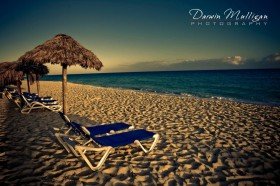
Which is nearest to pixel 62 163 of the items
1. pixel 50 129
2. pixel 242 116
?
pixel 50 129

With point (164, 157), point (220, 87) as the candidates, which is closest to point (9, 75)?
point (164, 157)

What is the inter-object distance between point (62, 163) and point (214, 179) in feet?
9.36

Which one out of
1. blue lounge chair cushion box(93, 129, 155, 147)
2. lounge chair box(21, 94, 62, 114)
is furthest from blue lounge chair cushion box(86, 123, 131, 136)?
lounge chair box(21, 94, 62, 114)

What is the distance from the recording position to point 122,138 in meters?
4.03

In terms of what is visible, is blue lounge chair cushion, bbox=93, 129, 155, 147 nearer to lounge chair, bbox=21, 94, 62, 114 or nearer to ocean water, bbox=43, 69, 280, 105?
lounge chair, bbox=21, 94, 62, 114

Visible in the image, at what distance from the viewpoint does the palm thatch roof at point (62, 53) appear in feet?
19.4

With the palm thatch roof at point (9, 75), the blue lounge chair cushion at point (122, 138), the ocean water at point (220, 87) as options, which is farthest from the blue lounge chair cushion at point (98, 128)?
the ocean water at point (220, 87)

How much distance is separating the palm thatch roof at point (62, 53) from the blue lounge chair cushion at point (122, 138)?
2.99 meters

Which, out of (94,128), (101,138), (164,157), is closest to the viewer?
(101,138)

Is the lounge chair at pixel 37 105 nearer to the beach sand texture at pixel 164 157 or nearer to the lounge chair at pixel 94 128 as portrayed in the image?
the beach sand texture at pixel 164 157

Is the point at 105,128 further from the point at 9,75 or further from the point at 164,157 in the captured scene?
the point at 9,75

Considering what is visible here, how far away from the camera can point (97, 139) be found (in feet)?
12.9

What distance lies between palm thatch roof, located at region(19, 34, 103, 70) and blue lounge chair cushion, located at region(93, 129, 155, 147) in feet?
9.81

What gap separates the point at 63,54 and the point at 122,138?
340 cm
